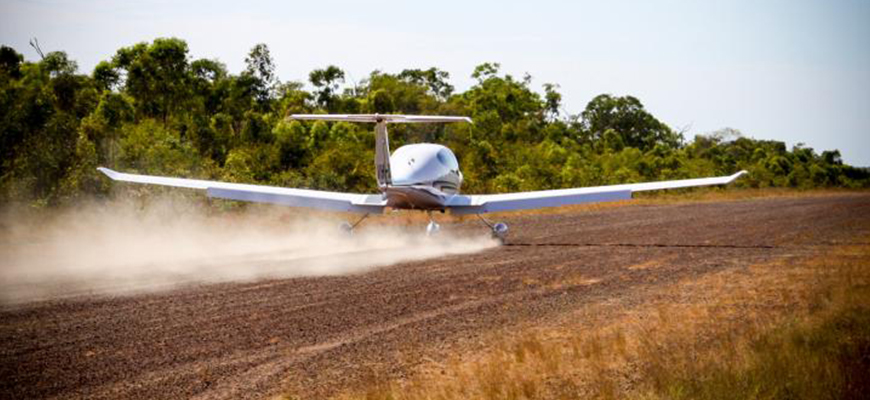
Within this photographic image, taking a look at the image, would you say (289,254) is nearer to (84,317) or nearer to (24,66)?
(84,317)

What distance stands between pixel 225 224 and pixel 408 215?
943 cm

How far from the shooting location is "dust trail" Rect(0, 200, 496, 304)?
52.6 ft

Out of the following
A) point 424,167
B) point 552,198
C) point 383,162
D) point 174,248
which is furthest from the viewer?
point 552,198

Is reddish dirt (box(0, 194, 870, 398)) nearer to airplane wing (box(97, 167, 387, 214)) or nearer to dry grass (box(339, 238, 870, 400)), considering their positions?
dry grass (box(339, 238, 870, 400))

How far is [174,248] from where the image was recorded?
22641mm

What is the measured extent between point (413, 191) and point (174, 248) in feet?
25.0

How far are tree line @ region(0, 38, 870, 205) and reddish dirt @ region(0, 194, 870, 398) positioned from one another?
16183 mm

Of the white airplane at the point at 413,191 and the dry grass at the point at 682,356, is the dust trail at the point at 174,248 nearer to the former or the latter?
the white airplane at the point at 413,191

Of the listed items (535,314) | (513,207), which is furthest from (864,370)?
(513,207)

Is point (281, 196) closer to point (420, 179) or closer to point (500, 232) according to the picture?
point (420, 179)

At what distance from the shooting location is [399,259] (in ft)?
66.1

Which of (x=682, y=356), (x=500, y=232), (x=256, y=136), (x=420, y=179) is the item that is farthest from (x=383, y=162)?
(x=256, y=136)

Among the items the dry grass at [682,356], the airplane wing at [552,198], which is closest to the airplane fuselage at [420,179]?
the airplane wing at [552,198]

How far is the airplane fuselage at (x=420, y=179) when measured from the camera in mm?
22513
